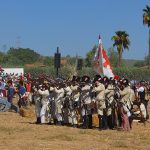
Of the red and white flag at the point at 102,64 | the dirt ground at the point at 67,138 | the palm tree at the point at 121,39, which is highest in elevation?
the palm tree at the point at 121,39

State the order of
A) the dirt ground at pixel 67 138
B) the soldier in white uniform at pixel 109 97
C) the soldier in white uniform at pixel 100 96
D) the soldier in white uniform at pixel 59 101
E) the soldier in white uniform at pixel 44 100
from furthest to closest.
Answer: the soldier in white uniform at pixel 44 100 → the soldier in white uniform at pixel 59 101 → the soldier in white uniform at pixel 109 97 → the soldier in white uniform at pixel 100 96 → the dirt ground at pixel 67 138

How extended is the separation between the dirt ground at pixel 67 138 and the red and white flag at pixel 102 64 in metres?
2.38

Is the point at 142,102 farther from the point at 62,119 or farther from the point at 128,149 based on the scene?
the point at 128,149

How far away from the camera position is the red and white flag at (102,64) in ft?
72.7

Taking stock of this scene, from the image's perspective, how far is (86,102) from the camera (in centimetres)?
2009

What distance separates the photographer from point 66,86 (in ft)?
69.3

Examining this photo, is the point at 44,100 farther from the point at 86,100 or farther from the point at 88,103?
A: the point at 88,103

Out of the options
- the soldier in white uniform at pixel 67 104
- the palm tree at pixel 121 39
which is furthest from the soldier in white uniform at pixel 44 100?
the palm tree at pixel 121 39

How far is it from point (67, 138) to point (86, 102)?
3252mm

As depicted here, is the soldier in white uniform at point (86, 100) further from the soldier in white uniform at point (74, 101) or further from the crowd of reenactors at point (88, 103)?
the soldier in white uniform at point (74, 101)

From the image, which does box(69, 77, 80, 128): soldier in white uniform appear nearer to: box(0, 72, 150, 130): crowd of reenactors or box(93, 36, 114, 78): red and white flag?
box(0, 72, 150, 130): crowd of reenactors

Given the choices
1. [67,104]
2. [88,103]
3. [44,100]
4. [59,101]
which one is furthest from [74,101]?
[44,100]

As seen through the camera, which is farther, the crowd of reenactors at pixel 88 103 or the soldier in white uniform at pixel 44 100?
the soldier in white uniform at pixel 44 100

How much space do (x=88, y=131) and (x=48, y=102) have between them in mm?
3294
